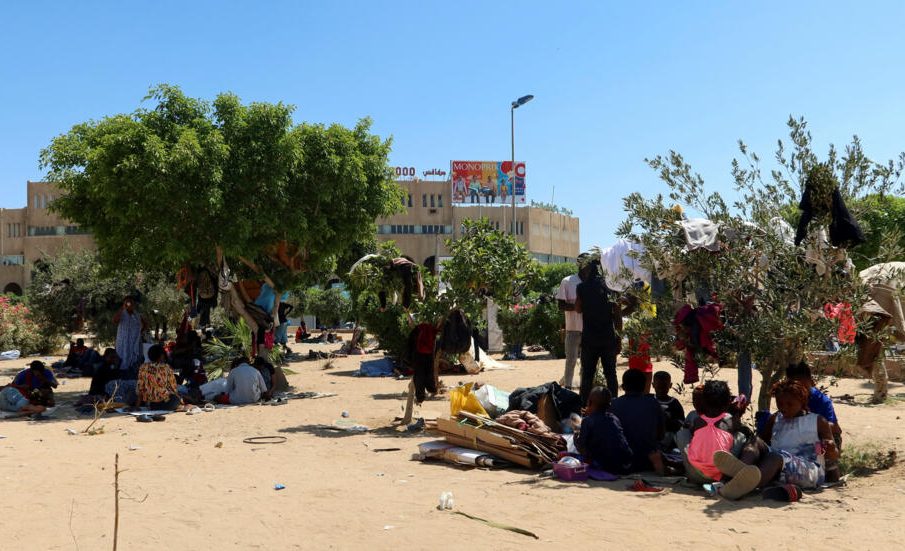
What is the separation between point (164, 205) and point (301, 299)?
98.8 feet

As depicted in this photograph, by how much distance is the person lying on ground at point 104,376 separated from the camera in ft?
44.8

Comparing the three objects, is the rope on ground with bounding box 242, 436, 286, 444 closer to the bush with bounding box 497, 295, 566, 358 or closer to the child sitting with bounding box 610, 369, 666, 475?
the child sitting with bounding box 610, 369, 666, 475

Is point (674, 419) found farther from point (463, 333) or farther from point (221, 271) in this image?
point (221, 271)

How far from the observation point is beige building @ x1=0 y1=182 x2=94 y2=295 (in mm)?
69688

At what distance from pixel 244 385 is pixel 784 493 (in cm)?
960

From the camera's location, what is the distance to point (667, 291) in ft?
28.2

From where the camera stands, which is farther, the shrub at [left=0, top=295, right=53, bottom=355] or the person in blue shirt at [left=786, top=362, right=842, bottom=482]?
the shrub at [left=0, top=295, right=53, bottom=355]

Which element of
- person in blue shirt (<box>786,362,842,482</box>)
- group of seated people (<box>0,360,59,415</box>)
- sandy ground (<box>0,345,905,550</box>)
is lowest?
sandy ground (<box>0,345,905,550</box>)

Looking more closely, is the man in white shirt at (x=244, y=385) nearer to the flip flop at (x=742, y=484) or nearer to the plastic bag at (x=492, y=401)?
→ the plastic bag at (x=492, y=401)

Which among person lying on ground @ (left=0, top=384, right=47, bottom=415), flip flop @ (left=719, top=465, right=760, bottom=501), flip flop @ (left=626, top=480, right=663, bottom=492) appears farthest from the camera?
person lying on ground @ (left=0, top=384, right=47, bottom=415)

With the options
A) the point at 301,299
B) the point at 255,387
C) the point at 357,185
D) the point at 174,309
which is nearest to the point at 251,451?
the point at 255,387

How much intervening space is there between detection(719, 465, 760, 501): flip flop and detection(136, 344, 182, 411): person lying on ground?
9150 mm

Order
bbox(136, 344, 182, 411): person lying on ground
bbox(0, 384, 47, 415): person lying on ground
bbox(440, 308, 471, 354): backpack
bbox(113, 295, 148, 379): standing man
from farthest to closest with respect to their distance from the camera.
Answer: bbox(113, 295, 148, 379): standing man → bbox(136, 344, 182, 411): person lying on ground → bbox(0, 384, 47, 415): person lying on ground → bbox(440, 308, 471, 354): backpack

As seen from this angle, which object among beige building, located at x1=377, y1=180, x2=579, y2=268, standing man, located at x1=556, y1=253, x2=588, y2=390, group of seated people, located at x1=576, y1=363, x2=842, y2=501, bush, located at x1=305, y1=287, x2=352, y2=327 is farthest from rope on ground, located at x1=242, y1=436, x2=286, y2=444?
beige building, located at x1=377, y1=180, x2=579, y2=268
